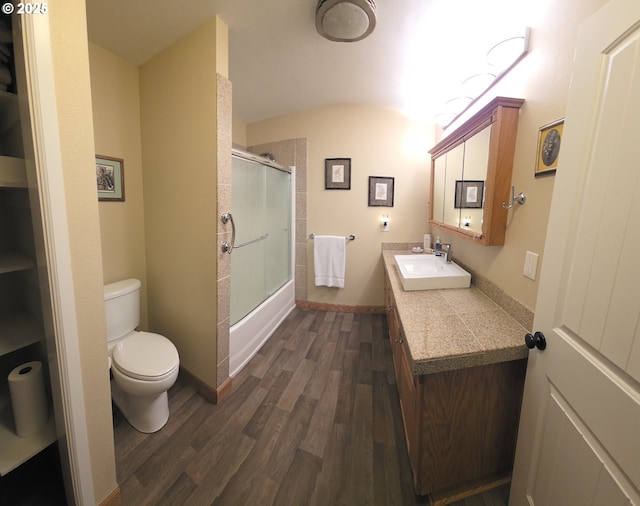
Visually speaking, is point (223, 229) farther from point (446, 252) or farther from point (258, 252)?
point (446, 252)

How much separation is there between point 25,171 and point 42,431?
108 centimetres

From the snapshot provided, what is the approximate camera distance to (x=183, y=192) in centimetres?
168

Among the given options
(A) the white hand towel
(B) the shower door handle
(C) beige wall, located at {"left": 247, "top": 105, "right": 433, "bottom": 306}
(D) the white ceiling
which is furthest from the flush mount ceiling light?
(A) the white hand towel

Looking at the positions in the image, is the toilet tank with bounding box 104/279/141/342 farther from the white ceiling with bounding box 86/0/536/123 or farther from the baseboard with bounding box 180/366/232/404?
the white ceiling with bounding box 86/0/536/123

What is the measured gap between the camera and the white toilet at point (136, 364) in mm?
1373

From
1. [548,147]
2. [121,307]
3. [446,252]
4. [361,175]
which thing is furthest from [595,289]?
[361,175]

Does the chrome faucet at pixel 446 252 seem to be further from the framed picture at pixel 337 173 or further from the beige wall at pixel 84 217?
the beige wall at pixel 84 217

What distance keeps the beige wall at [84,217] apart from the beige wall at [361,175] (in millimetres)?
2271

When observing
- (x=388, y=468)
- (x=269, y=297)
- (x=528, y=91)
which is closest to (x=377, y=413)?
(x=388, y=468)

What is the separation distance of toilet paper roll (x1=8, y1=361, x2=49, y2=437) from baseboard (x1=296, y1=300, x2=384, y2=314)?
93.9 inches

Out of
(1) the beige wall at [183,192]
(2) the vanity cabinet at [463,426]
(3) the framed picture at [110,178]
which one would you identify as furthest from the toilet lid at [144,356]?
(2) the vanity cabinet at [463,426]

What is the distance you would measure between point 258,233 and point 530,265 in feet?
6.60

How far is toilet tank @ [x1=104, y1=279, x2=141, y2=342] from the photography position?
5.33ft

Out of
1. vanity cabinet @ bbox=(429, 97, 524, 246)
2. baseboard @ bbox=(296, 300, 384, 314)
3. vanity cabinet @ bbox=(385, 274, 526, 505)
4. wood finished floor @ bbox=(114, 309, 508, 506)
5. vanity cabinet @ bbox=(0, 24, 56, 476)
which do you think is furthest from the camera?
baseboard @ bbox=(296, 300, 384, 314)
